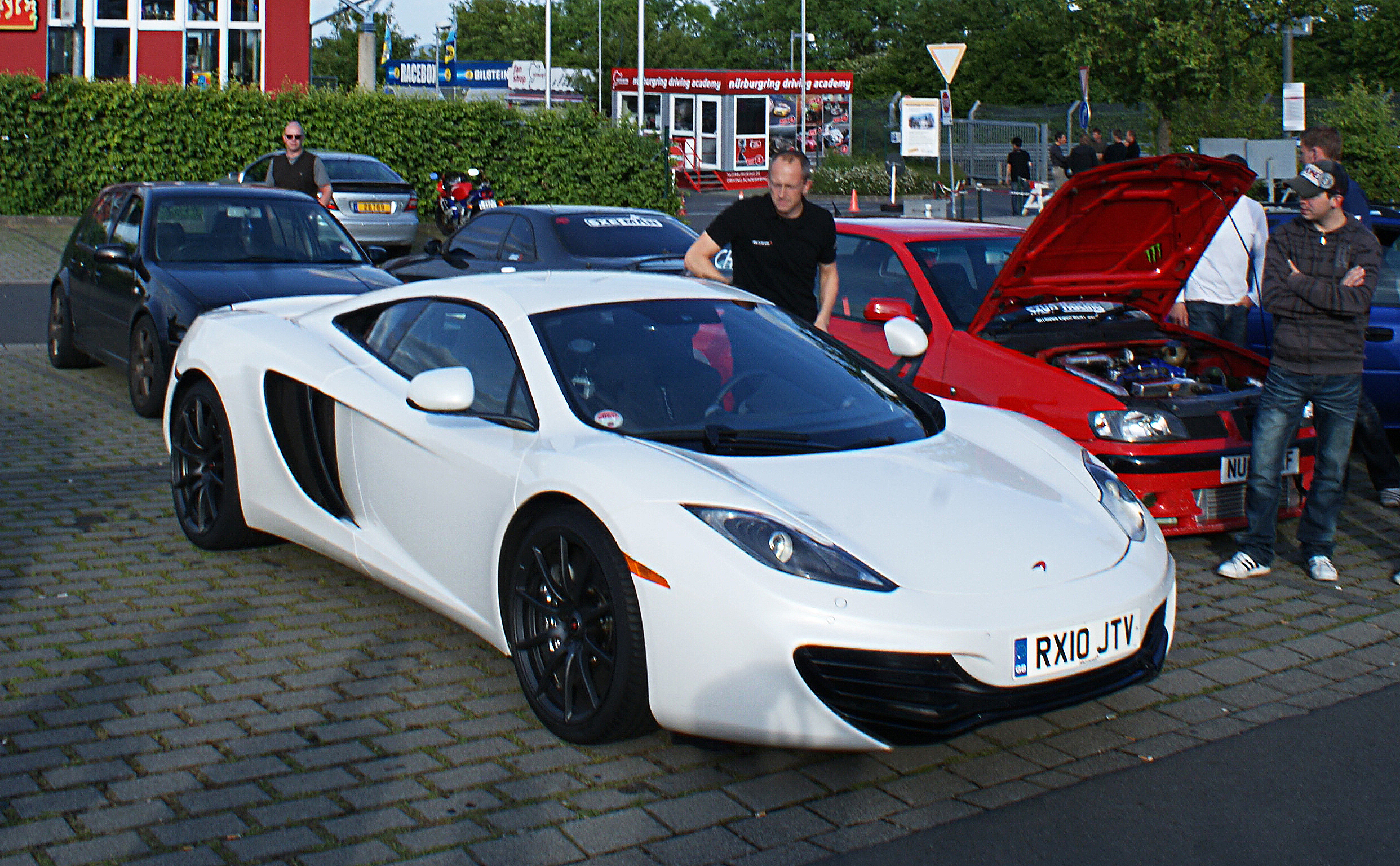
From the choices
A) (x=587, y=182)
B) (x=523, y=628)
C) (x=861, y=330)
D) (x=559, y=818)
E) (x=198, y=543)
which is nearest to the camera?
(x=559, y=818)

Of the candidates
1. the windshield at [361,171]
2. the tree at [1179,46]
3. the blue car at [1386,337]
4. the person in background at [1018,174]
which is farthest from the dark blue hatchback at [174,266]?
the tree at [1179,46]

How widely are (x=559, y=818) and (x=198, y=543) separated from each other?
121 inches

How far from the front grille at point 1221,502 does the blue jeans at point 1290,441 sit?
0.74 ft

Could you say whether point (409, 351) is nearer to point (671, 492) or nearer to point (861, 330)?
point (671, 492)

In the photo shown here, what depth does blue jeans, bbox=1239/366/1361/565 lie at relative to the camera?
582 centimetres

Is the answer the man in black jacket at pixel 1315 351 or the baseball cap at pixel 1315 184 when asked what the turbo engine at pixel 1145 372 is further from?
the baseball cap at pixel 1315 184

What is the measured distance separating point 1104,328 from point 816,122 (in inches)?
1644

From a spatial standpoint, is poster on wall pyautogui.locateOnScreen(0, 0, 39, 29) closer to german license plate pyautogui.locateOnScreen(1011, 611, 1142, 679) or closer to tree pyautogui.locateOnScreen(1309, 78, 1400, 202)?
tree pyautogui.locateOnScreen(1309, 78, 1400, 202)

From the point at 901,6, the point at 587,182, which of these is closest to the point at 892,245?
the point at 587,182

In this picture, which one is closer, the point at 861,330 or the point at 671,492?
the point at 671,492

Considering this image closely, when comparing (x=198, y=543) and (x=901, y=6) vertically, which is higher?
(x=901, y=6)

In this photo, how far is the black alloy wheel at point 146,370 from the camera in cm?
885

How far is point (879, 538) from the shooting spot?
3.80 m

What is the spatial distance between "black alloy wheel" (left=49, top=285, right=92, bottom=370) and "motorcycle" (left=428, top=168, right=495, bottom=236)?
12281mm
